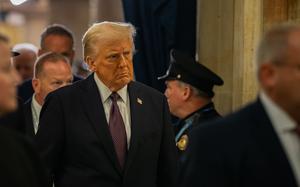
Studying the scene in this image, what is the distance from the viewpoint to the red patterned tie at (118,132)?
4.11 meters

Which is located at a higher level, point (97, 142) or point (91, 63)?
point (91, 63)

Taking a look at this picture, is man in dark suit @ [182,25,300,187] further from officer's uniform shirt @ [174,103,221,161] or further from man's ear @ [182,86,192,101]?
man's ear @ [182,86,192,101]

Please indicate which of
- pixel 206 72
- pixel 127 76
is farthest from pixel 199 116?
pixel 127 76

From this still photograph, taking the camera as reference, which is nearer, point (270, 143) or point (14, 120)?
point (270, 143)

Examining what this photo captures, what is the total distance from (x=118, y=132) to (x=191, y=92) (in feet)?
3.60

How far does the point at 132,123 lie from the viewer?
13.6 ft

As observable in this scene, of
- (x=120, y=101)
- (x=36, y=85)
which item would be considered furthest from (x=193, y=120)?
(x=36, y=85)

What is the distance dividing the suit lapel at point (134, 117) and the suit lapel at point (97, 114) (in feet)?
0.28

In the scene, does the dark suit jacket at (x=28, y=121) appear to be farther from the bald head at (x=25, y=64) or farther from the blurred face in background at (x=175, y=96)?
the bald head at (x=25, y=64)

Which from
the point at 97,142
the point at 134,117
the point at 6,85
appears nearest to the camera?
the point at 6,85

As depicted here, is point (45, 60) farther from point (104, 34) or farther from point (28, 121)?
point (104, 34)

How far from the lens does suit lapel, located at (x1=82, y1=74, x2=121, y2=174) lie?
4.05 meters

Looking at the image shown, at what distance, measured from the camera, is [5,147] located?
285 centimetres

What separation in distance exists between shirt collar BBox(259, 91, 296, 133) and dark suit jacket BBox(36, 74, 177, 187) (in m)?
1.34
